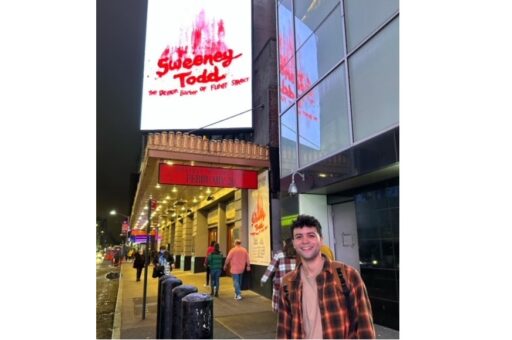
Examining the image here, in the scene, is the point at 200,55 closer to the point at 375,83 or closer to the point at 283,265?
the point at 375,83

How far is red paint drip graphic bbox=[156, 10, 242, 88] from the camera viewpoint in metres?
16.8

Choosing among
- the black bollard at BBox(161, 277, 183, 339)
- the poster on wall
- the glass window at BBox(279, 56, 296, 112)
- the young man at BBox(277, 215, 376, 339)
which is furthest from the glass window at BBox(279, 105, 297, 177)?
the young man at BBox(277, 215, 376, 339)

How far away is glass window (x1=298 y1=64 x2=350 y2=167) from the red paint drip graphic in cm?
781

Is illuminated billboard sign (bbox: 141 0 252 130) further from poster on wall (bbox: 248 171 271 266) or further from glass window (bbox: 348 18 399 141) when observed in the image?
glass window (bbox: 348 18 399 141)

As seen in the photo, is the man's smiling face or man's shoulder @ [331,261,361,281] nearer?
man's shoulder @ [331,261,361,281]

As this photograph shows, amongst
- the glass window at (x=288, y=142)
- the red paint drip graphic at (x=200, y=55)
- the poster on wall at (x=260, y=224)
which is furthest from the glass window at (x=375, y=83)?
the red paint drip graphic at (x=200, y=55)

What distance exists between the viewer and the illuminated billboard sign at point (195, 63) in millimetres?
16172

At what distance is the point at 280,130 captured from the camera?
11.4 meters

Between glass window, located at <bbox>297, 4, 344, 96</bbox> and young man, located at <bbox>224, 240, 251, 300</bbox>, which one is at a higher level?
glass window, located at <bbox>297, 4, 344, 96</bbox>

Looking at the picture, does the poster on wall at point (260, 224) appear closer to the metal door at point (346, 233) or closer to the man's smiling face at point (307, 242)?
the metal door at point (346, 233)

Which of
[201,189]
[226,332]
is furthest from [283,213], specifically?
[201,189]
